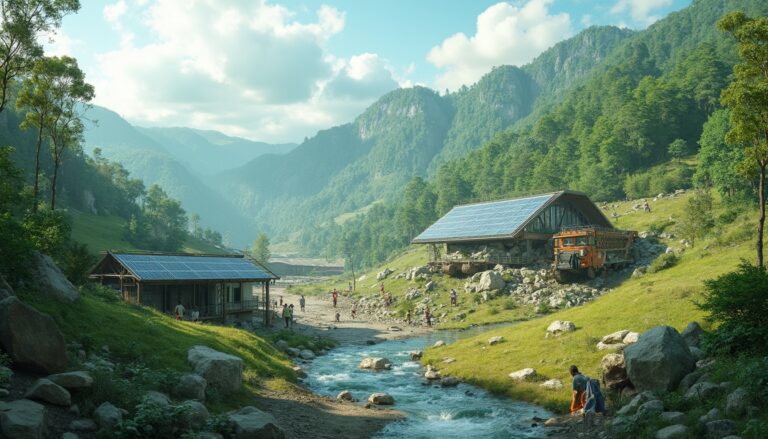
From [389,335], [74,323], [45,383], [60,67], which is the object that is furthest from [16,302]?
[389,335]

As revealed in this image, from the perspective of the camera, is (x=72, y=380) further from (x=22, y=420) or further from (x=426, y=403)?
(x=426, y=403)

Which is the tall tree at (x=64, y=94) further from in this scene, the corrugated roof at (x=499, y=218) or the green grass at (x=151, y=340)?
the corrugated roof at (x=499, y=218)

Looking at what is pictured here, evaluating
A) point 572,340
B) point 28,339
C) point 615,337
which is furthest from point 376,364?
point 28,339

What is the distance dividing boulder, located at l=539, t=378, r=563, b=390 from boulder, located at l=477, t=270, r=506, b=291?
3666cm

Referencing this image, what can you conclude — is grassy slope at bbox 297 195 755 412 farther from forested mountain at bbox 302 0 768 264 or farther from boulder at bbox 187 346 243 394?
forested mountain at bbox 302 0 768 264

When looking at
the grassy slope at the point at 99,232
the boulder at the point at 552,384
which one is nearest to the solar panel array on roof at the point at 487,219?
the boulder at the point at 552,384

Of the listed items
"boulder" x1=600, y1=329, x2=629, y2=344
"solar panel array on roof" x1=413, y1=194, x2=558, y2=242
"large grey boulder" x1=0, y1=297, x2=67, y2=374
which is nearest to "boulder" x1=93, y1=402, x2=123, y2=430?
"large grey boulder" x1=0, y1=297, x2=67, y2=374

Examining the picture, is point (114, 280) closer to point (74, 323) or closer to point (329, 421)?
point (74, 323)

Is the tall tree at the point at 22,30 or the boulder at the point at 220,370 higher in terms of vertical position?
the tall tree at the point at 22,30

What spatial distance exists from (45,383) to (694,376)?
63.2ft

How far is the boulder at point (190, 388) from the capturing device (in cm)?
1778

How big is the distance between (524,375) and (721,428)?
12031 mm

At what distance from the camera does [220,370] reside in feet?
67.6

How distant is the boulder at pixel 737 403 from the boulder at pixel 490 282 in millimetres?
45895
